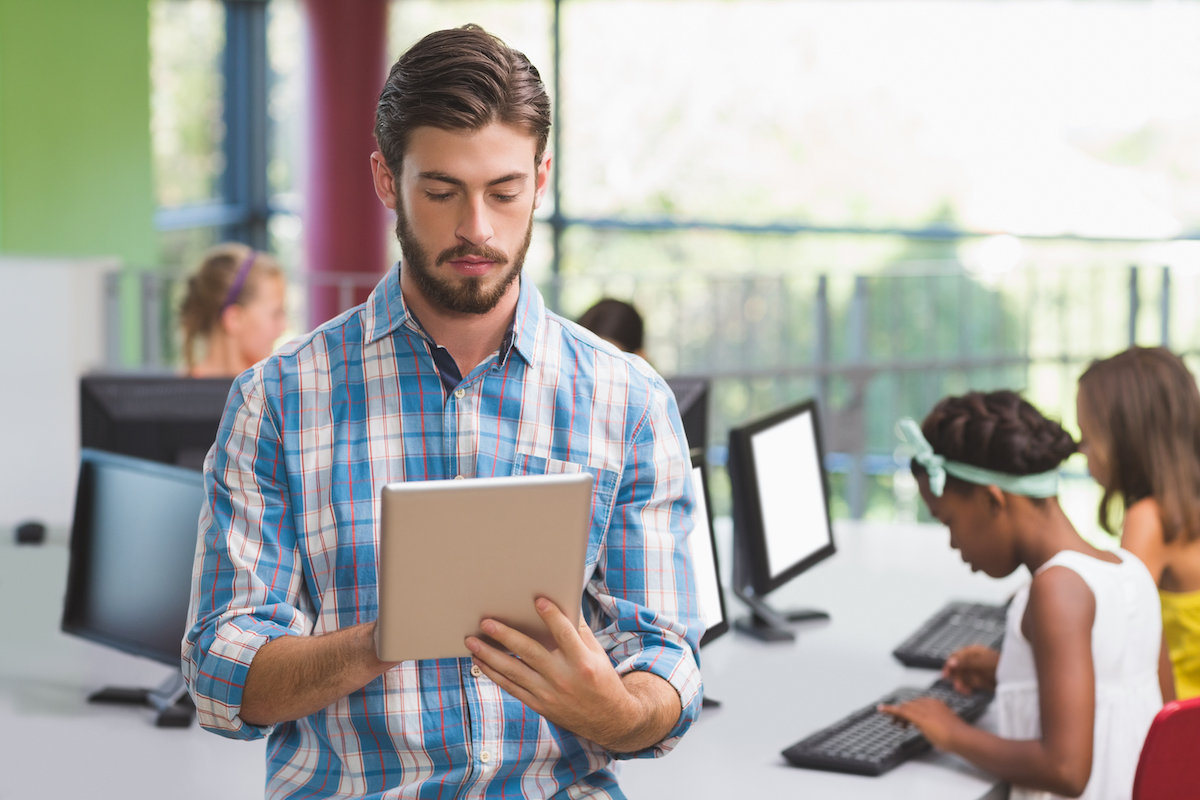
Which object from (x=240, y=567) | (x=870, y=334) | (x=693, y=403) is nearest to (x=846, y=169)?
(x=870, y=334)

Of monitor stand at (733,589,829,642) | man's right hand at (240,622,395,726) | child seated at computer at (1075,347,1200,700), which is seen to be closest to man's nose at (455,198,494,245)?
Answer: man's right hand at (240,622,395,726)

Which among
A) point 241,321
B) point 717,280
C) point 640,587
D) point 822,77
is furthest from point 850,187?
point 640,587

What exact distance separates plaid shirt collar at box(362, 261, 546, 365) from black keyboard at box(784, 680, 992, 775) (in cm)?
72

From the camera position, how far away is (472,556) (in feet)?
3.36

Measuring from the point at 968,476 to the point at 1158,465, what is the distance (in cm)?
53

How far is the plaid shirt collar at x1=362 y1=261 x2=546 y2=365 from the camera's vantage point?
1222 millimetres

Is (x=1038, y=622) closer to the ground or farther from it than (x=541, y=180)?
closer to the ground

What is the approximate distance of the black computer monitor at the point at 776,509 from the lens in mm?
2094

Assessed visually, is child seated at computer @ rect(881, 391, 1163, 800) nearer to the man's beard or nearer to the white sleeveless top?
the white sleeveless top

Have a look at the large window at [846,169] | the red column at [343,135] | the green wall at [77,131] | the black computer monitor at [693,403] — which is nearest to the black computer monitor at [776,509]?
the black computer monitor at [693,403]

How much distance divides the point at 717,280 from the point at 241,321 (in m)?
2.73

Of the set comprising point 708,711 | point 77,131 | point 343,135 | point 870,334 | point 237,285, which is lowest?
point 708,711

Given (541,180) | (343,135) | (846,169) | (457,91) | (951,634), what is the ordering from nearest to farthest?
(457,91) < (541,180) < (951,634) < (343,135) < (846,169)

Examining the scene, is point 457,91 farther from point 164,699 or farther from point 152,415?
point 152,415
